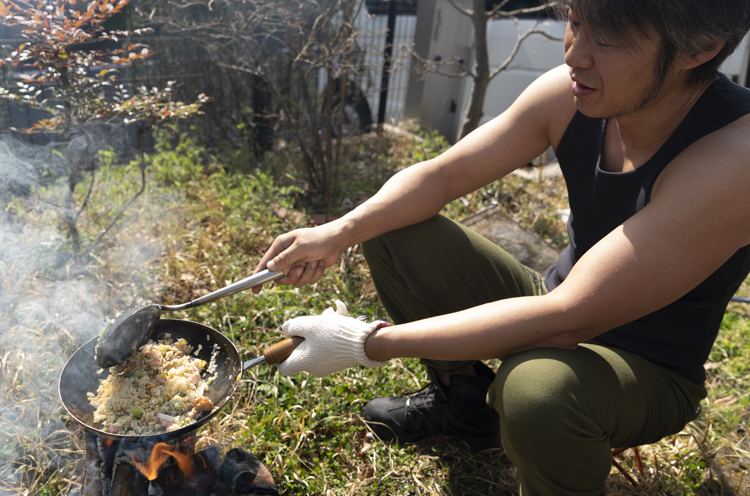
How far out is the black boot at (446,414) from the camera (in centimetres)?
208

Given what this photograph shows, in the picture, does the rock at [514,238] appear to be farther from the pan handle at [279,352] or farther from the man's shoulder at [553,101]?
the pan handle at [279,352]

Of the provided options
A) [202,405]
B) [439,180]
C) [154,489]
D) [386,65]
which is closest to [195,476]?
[154,489]

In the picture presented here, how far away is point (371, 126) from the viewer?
6.25m

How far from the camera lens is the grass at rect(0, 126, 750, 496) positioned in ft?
6.59

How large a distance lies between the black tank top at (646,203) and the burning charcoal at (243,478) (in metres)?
1.27

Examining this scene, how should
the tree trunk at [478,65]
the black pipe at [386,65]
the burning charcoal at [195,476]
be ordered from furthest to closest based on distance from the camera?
the black pipe at [386,65], the tree trunk at [478,65], the burning charcoal at [195,476]

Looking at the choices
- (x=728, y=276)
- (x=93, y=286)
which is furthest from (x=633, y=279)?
(x=93, y=286)

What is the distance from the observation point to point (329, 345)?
168 centimetres

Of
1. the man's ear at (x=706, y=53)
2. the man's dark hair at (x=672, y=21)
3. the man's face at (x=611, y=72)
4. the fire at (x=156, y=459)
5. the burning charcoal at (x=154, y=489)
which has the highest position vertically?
the man's dark hair at (x=672, y=21)

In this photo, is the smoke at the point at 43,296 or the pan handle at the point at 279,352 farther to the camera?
the smoke at the point at 43,296

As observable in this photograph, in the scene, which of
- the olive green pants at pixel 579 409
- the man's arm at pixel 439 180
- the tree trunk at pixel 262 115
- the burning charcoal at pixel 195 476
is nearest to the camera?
the olive green pants at pixel 579 409

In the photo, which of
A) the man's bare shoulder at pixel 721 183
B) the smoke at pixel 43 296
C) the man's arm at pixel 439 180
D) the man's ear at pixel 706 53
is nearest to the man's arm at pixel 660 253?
the man's bare shoulder at pixel 721 183

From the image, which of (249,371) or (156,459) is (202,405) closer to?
(156,459)

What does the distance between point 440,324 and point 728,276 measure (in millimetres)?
873
